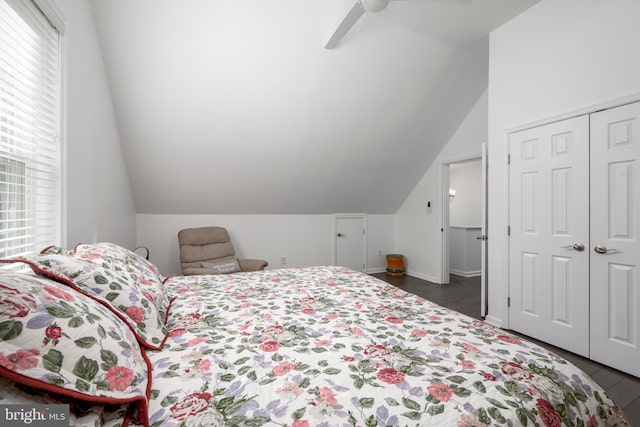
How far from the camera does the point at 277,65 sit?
2922mm

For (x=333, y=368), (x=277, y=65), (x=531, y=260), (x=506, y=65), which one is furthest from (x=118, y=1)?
(x=531, y=260)

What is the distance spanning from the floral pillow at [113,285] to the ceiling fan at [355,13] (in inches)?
91.1

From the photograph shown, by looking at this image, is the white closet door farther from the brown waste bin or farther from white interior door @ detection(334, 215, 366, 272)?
white interior door @ detection(334, 215, 366, 272)

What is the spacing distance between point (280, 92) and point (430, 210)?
313cm

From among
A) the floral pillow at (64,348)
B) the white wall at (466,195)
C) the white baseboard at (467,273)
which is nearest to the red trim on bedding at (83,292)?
the floral pillow at (64,348)

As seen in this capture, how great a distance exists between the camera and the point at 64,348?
2.30 feet

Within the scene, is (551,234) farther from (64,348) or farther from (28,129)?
(28,129)

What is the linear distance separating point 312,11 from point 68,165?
2.29 m

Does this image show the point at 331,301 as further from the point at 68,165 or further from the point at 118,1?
the point at 118,1

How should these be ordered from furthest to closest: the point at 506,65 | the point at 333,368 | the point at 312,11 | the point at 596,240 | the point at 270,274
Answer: the point at 506,65 < the point at 312,11 < the point at 270,274 < the point at 596,240 < the point at 333,368

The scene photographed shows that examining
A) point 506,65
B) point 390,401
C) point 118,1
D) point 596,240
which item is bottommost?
point 390,401

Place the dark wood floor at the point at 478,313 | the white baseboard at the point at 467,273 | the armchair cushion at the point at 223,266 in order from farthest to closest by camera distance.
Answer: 1. the white baseboard at the point at 467,273
2. the armchair cushion at the point at 223,266
3. the dark wood floor at the point at 478,313

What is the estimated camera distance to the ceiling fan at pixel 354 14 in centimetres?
207

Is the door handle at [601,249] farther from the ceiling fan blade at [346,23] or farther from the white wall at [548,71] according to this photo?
the ceiling fan blade at [346,23]
